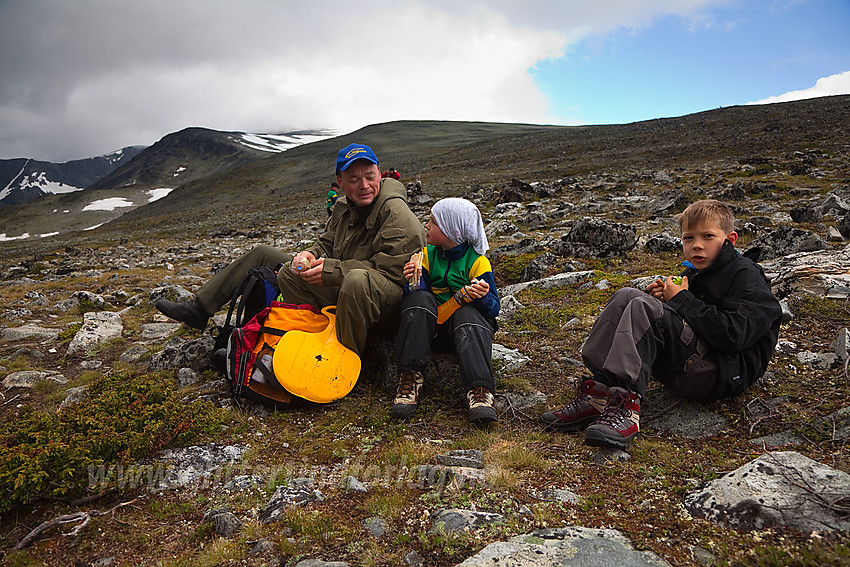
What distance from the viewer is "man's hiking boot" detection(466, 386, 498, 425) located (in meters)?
4.51

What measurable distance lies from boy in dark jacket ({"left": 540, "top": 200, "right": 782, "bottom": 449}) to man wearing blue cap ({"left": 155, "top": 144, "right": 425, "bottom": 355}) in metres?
2.33

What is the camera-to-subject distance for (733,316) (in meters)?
3.90

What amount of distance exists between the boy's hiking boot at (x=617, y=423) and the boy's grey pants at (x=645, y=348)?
0.36 feet

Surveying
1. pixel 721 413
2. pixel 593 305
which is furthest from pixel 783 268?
pixel 721 413

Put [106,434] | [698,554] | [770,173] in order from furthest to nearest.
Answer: [770,173] < [106,434] < [698,554]

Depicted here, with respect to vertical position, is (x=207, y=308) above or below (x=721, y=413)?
above

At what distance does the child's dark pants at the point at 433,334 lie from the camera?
488cm

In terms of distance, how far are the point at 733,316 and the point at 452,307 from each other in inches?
105

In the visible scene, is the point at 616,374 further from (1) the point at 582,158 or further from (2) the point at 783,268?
(1) the point at 582,158

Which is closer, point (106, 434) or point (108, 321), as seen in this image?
point (106, 434)

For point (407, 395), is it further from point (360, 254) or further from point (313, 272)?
point (360, 254)

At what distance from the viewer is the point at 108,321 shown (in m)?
9.23

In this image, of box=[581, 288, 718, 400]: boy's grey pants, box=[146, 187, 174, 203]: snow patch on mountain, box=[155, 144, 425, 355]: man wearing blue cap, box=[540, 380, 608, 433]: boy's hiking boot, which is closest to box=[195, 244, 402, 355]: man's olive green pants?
box=[155, 144, 425, 355]: man wearing blue cap

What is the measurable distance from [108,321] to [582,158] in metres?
44.0
